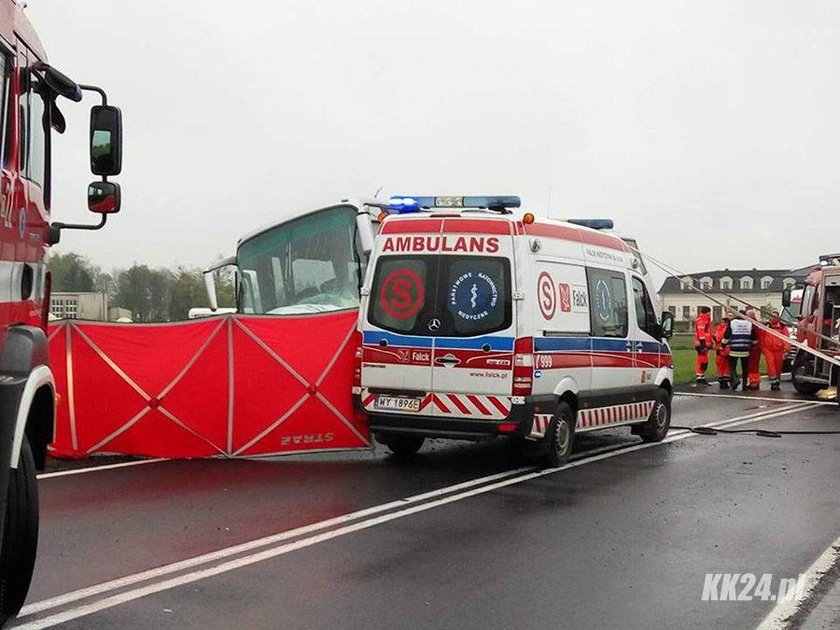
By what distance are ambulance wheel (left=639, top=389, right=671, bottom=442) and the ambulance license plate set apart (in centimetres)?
381

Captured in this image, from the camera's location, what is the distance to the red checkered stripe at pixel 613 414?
36.0 feet

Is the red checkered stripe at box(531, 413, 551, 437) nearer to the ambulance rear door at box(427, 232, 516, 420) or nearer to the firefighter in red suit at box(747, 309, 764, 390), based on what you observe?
the ambulance rear door at box(427, 232, 516, 420)

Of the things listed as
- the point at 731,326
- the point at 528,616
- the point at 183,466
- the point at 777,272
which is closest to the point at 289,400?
the point at 183,466

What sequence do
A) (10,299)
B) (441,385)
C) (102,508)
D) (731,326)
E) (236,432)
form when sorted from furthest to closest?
1. (731,326)
2. (236,432)
3. (441,385)
4. (102,508)
5. (10,299)

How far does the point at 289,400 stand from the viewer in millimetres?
10922

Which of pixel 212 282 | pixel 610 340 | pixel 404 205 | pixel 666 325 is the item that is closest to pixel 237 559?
pixel 404 205

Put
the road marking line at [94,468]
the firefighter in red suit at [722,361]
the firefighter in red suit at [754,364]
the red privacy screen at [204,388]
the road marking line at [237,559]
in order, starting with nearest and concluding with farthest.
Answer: the road marking line at [237,559]
the road marking line at [94,468]
the red privacy screen at [204,388]
the firefighter in red suit at [754,364]
the firefighter in red suit at [722,361]

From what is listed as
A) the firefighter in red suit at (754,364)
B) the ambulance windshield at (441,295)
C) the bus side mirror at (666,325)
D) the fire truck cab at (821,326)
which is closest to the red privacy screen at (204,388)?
the ambulance windshield at (441,295)

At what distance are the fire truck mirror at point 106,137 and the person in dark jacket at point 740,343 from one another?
18.5 meters

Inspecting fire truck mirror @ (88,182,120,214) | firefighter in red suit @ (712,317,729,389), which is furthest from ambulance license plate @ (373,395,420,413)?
firefighter in red suit @ (712,317,729,389)

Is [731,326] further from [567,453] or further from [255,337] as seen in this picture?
[255,337]

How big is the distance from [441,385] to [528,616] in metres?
4.66

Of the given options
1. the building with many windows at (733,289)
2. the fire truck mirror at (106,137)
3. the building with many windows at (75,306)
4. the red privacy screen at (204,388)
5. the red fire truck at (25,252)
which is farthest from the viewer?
the building with many windows at (733,289)

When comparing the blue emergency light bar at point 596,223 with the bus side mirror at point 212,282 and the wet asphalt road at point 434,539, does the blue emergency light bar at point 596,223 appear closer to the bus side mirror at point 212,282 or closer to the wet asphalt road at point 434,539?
the wet asphalt road at point 434,539
